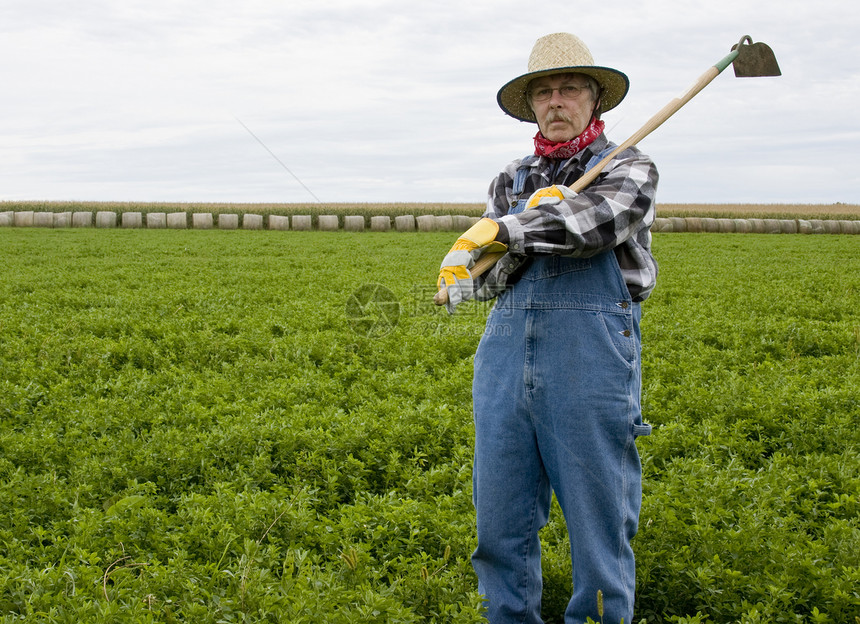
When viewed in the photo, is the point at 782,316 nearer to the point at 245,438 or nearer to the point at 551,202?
the point at 245,438

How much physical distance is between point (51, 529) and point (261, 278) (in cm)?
1012

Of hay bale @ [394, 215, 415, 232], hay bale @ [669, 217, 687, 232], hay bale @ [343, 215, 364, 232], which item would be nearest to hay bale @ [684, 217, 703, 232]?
hay bale @ [669, 217, 687, 232]

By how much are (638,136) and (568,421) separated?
3.78 feet

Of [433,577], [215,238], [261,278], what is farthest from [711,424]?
[215,238]

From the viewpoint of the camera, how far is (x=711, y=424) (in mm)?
5816

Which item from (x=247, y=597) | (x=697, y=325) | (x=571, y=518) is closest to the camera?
(x=571, y=518)

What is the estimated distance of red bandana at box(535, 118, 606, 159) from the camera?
2.88m

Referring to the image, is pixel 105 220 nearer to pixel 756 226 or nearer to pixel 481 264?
pixel 756 226

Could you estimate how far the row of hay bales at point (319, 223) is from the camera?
108ft

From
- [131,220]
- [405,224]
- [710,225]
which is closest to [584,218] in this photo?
[405,224]

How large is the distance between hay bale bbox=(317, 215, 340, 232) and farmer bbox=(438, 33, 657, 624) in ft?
108

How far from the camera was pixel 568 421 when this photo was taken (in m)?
2.66

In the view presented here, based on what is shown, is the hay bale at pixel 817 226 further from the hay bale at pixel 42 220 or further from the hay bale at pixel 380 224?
the hay bale at pixel 42 220

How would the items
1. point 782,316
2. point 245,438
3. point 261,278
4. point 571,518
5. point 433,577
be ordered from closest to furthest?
point 571,518 → point 433,577 → point 245,438 → point 782,316 → point 261,278
